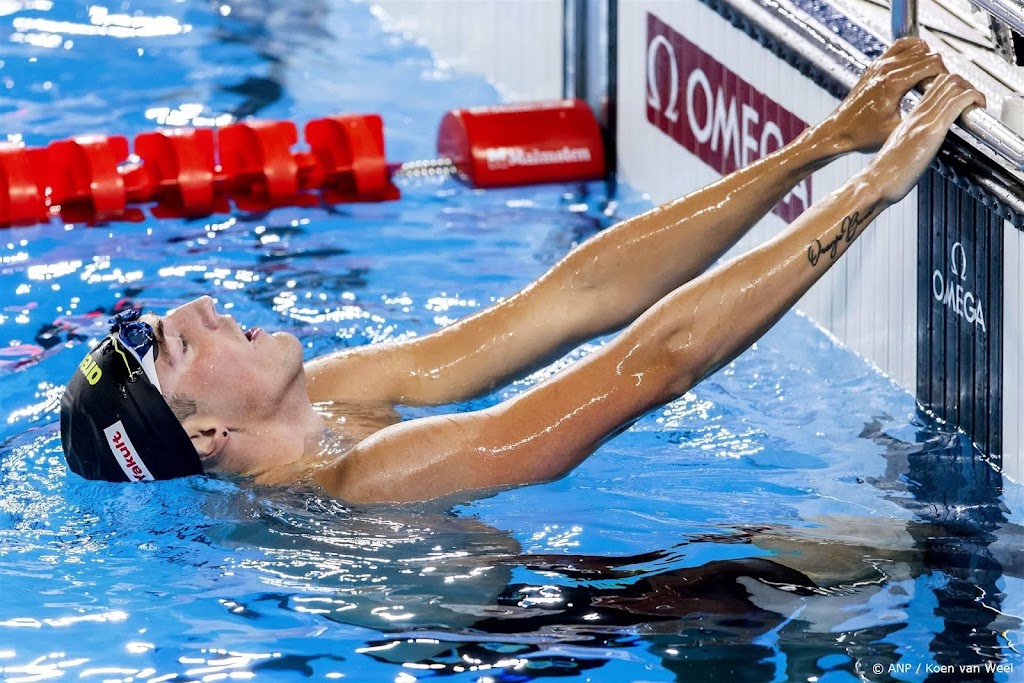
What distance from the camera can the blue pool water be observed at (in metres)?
2.62

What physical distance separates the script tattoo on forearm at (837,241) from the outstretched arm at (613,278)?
480mm

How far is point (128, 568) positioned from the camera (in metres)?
3.01

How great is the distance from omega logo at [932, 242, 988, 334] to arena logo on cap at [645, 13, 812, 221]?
81cm

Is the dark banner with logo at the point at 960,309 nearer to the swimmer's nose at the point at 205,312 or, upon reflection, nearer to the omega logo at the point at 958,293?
the omega logo at the point at 958,293

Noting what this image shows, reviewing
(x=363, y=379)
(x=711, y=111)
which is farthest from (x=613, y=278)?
(x=711, y=111)

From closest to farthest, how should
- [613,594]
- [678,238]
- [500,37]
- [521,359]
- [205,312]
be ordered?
1. [613,594]
2. [205,312]
3. [678,238]
4. [521,359]
5. [500,37]

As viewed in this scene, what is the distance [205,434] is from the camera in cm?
303

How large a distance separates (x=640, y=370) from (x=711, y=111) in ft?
7.80

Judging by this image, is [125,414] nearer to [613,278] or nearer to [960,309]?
[613,278]

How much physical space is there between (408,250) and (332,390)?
5.53 feet

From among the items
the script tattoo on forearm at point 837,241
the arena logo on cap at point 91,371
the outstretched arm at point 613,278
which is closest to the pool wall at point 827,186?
the outstretched arm at point 613,278

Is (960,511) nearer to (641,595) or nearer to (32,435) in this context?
(641,595)

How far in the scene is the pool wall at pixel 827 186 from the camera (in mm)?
3205

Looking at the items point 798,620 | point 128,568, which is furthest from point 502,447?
point 128,568
